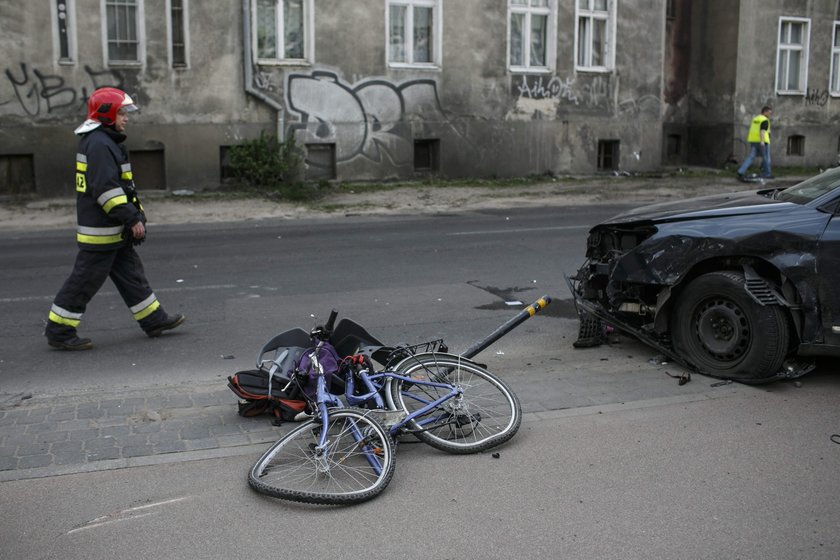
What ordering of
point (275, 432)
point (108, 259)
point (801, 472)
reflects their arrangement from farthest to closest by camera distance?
point (108, 259), point (275, 432), point (801, 472)

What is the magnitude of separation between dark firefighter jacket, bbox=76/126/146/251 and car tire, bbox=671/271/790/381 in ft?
13.9

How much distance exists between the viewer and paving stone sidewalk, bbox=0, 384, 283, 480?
502 centimetres

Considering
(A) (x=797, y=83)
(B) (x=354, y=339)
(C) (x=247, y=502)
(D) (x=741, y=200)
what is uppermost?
(A) (x=797, y=83)

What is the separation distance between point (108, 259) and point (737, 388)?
4.83 metres

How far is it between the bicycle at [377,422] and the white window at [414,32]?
16379 millimetres

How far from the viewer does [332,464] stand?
4691mm

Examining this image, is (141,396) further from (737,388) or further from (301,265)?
(301,265)

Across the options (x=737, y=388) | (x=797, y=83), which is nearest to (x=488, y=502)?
(x=737, y=388)

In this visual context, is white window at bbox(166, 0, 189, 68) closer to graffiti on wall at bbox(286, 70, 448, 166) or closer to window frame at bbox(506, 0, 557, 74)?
graffiti on wall at bbox(286, 70, 448, 166)

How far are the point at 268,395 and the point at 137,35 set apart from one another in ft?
48.9

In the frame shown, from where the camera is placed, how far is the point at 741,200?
678cm

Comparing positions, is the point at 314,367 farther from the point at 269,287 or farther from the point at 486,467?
the point at 269,287

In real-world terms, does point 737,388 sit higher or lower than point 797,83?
lower

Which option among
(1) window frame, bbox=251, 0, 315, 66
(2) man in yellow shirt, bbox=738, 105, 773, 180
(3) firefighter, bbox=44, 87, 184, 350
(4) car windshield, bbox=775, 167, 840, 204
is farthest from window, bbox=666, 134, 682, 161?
(3) firefighter, bbox=44, 87, 184, 350
